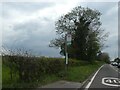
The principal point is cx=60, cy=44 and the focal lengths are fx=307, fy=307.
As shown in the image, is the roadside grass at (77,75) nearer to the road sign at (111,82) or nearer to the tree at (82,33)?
the road sign at (111,82)

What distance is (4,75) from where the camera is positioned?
14.9m

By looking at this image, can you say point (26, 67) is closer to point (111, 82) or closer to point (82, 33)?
point (111, 82)

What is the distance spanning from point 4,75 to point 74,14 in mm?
63988

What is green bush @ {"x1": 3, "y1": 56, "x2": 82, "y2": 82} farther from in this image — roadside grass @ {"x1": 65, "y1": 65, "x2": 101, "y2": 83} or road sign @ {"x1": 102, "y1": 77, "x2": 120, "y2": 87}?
road sign @ {"x1": 102, "y1": 77, "x2": 120, "y2": 87}

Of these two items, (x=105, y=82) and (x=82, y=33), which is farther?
(x=82, y=33)

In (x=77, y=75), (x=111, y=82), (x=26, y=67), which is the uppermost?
(x=26, y=67)

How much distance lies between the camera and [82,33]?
69438 mm

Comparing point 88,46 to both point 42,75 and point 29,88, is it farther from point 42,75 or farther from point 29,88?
point 29,88

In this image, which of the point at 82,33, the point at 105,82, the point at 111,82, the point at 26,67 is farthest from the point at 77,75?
the point at 82,33

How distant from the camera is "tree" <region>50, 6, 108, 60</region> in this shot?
69.7 meters

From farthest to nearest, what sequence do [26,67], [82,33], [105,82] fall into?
[82,33] → [105,82] → [26,67]

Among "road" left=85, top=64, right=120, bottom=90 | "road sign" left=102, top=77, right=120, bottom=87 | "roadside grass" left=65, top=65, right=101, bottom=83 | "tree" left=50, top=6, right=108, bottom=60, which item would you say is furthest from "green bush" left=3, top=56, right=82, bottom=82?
"tree" left=50, top=6, right=108, bottom=60

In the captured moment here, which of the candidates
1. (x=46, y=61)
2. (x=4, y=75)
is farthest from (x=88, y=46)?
(x=4, y=75)

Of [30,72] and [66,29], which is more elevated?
[66,29]
